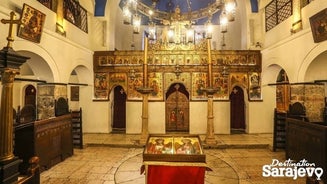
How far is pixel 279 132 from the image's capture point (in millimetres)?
7484

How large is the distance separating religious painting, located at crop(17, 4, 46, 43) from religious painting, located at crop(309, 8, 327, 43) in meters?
7.54

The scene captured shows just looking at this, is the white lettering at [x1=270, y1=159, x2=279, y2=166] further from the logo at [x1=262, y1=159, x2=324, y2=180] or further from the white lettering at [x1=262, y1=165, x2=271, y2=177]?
the white lettering at [x1=262, y1=165, x2=271, y2=177]

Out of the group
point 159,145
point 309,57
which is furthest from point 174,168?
point 309,57

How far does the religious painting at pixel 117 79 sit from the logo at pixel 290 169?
22.7 ft

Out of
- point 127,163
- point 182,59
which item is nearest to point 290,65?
point 182,59

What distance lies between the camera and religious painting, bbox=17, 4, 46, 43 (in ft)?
17.3

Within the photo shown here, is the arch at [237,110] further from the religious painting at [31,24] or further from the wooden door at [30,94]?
the wooden door at [30,94]

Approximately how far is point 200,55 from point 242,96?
10.6 feet

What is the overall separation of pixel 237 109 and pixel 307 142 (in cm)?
570

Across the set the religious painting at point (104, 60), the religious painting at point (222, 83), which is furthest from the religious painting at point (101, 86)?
the religious painting at point (222, 83)

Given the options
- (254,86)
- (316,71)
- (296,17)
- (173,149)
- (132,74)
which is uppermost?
(296,17)

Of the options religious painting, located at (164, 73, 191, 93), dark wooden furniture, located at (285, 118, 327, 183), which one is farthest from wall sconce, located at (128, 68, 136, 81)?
dark wooden furniture, located at (285, 118, 327, 183)

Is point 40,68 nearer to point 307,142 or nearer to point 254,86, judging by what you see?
point 307,142

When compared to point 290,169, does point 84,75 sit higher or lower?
higher
